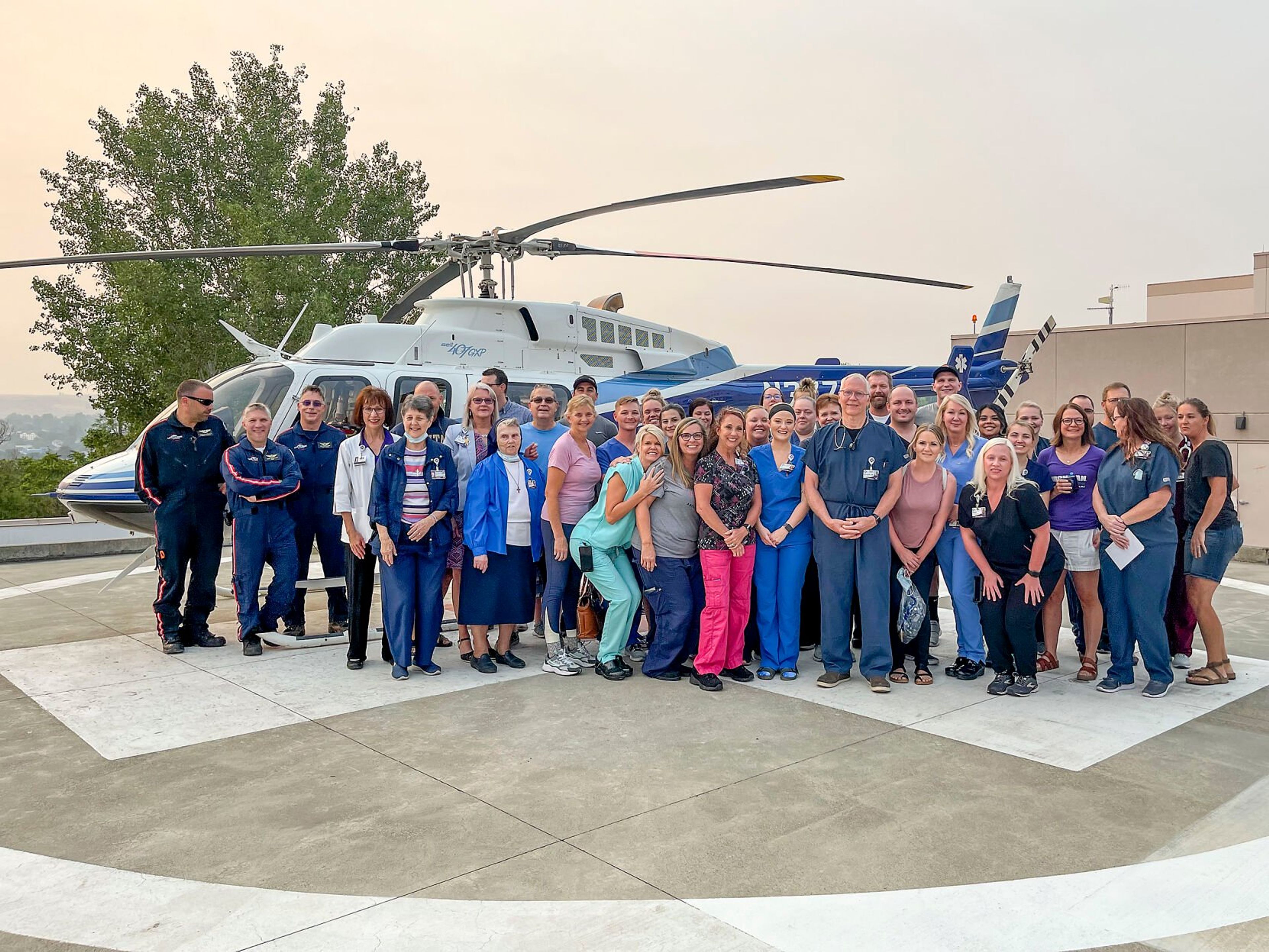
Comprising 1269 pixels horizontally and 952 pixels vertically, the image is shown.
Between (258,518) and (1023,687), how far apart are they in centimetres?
511

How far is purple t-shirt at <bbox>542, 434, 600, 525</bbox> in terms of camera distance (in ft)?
19.7

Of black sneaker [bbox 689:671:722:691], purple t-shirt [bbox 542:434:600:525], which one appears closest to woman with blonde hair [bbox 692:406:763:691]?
black sneaker [bbox 689:671:722:691]

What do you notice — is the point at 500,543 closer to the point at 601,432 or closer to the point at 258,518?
the point at 601,432

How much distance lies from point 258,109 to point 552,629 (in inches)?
1145

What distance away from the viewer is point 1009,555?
541cm

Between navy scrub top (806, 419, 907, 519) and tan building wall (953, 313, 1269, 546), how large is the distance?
1440 centimetres

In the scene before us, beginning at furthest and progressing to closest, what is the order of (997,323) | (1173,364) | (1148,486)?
(1173,364), (997,323), (1148,486)

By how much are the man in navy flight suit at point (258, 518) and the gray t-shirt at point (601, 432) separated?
213 cm

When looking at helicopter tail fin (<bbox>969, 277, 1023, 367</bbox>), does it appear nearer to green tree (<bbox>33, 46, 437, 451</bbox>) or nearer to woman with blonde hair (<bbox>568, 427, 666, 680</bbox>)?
woman with blonde hair (<bbox>568, 427, 666, 680</bbox>)

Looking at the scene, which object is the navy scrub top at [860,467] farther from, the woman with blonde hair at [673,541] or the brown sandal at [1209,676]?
the brown sandal at [1209,676]

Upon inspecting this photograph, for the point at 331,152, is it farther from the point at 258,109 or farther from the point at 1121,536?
the point at 1121,536

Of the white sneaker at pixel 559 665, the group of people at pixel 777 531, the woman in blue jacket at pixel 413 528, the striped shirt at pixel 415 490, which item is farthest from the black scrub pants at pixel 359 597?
the white sneaker at pixel 559 665

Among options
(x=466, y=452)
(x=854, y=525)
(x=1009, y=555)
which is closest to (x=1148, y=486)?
(x=1009, y=555)

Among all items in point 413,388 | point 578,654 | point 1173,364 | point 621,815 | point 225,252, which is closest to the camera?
point 621,815
